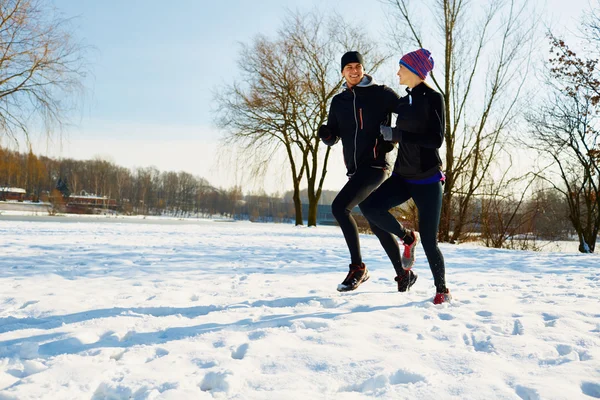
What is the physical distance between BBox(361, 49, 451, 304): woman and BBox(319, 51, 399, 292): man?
0.15 metres

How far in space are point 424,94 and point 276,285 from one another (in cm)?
191

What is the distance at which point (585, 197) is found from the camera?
680 inches

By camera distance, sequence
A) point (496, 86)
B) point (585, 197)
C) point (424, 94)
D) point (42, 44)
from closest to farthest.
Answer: point (424, 94) < point (42, 44) < point (496, 86) < point (585, 197)

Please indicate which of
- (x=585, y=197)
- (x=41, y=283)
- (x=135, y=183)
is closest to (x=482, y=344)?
(x=41, y=283)

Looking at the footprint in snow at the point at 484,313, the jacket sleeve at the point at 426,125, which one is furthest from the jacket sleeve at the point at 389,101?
the footprint in snow at the point at 484,313

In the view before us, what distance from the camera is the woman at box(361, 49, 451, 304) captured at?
2.79 meters

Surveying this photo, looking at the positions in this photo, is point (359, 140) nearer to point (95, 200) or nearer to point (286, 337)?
point (286, 337)

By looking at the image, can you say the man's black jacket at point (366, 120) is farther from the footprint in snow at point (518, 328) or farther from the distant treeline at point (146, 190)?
the distant treeline at point (146, 190)

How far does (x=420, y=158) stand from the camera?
9.37 feet

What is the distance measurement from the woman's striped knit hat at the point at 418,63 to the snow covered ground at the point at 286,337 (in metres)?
1.57

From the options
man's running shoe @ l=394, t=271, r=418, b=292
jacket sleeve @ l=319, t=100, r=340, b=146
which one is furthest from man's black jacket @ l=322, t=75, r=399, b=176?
man's running shoe @ l=394, t=271, r=418, b=292

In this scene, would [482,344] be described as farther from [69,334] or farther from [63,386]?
[69,334]

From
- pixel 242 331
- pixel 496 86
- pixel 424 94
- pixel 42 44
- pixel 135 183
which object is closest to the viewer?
pixel 242 331

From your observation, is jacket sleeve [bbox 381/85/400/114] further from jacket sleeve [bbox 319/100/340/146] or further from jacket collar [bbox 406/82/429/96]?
jacket sleeve [bbox 319/100/340/146]
